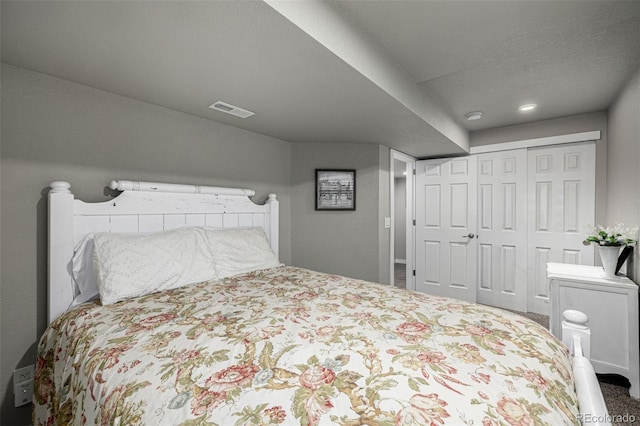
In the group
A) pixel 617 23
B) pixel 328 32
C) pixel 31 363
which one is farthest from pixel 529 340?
pixel 31 363

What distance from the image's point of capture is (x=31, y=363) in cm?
158

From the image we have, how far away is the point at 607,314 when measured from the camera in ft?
6.48

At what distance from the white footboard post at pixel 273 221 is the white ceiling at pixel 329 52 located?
2.53 ft

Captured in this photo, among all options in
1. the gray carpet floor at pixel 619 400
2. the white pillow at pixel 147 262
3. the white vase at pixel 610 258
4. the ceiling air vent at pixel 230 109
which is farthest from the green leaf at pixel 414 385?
the white vase at pixel 610 258

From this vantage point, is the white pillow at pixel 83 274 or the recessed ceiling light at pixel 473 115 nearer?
the white pillow at pixel 83 274

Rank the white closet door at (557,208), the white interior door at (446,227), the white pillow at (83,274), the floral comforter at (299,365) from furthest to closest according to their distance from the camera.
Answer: the white interior door at (446,227), the white closet door at (557,208), the white pillow at (83,274), the floral comforter at (299,365)

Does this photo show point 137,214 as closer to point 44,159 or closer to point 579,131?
point 44,159

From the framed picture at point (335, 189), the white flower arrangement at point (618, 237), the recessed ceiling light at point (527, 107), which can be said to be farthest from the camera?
the framed picture at point (335, 189)

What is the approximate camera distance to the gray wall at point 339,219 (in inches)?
127

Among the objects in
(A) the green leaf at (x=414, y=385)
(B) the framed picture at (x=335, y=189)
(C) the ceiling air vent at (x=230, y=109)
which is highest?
(C) the ceiling air vent at (x=230, y=109)

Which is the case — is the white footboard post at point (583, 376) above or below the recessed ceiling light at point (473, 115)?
below

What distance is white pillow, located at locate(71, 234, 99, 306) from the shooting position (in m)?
1.62

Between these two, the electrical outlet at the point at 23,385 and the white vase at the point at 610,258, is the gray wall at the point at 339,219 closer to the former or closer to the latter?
the white vase at the point at 610,258

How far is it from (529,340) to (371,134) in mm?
2240
